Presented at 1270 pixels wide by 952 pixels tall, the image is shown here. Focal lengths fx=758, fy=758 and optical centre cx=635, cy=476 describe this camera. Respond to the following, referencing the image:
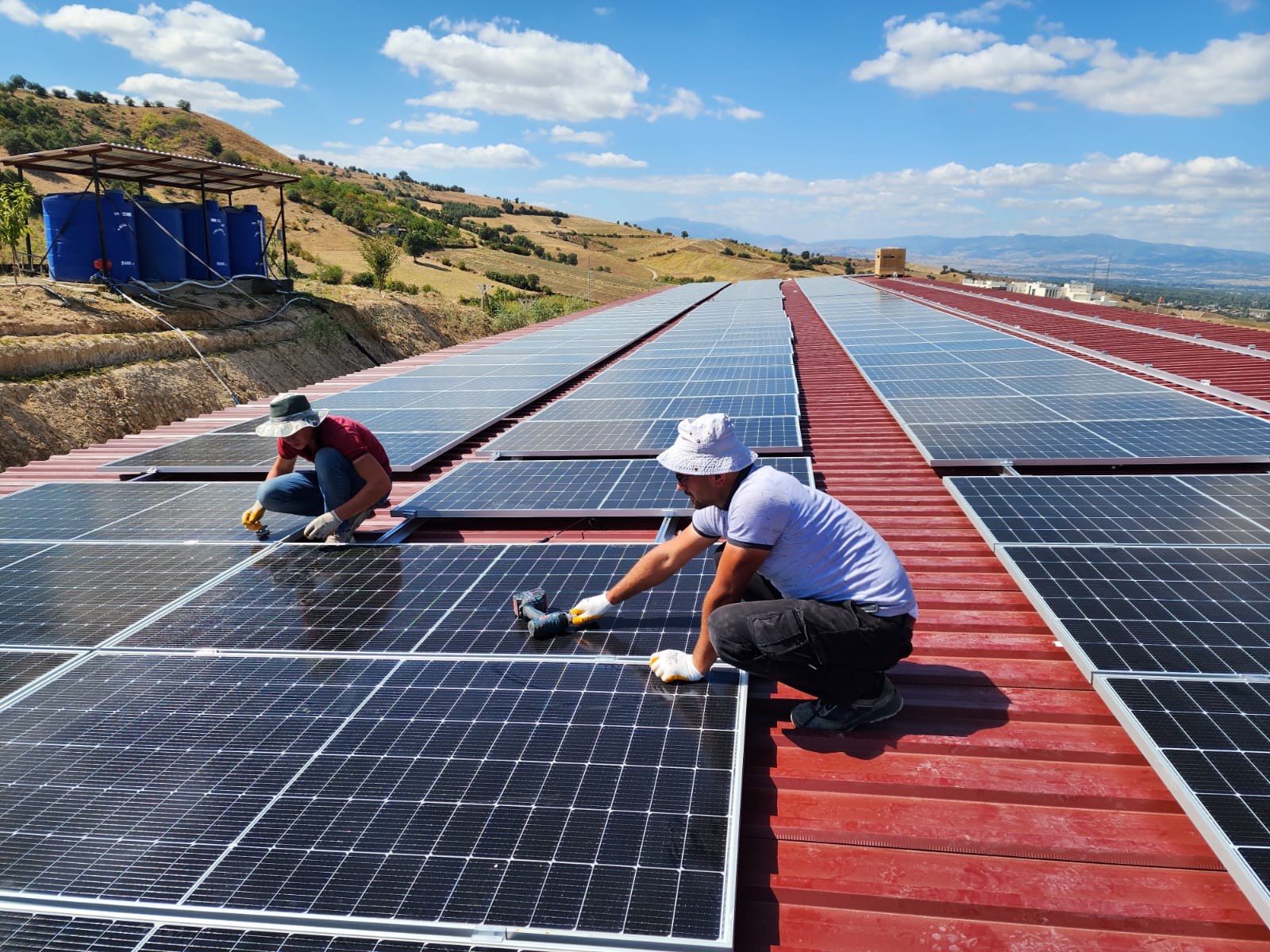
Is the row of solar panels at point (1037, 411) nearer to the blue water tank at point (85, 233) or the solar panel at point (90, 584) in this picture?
the solar panel at point (90, 584)

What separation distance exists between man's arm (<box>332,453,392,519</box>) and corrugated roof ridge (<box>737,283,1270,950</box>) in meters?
4.46

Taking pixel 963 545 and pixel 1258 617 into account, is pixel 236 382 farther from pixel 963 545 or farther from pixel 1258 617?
pixel 1258 617

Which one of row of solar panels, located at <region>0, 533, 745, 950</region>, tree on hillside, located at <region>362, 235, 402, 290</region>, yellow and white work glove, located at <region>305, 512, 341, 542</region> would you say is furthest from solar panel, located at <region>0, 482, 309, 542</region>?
tree on hillside, located at <region>362, 235, 402, 290</region>

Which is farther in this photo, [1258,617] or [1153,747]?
[1258,617]

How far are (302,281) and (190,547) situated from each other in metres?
47.6

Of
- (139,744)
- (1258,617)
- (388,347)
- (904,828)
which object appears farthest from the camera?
(388,347)

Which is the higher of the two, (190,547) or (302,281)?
(302,281)

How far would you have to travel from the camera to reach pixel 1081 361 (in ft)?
53.9

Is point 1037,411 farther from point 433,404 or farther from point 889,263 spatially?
point 889,263

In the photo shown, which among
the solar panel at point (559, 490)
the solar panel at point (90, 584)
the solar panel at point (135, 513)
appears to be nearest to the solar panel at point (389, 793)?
the solar panel at point (90, 584)

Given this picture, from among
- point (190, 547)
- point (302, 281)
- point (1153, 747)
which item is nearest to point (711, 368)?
point (190, 547)

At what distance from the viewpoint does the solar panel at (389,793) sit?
344cm

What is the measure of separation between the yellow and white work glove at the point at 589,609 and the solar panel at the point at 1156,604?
133 inches

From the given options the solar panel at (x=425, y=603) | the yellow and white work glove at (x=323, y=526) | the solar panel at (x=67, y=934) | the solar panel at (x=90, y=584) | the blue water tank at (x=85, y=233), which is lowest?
the solar panel at (x=67, y=934)
